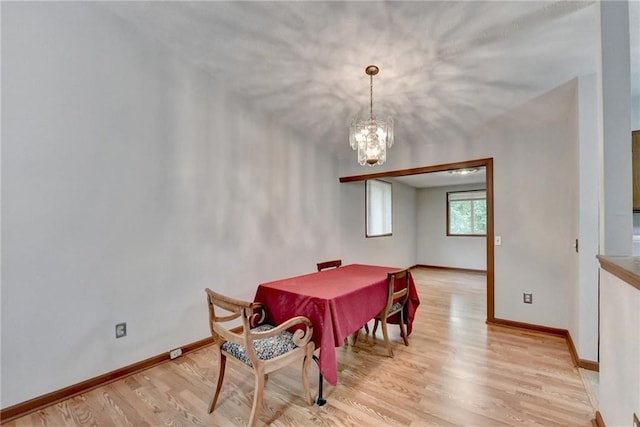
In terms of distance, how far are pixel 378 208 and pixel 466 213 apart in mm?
2692

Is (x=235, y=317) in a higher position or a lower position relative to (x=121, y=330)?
higher

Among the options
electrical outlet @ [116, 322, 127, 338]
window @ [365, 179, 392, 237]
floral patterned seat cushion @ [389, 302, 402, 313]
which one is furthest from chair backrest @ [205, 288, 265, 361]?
window @ [365, 179, 392, 237]

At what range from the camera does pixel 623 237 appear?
5.35 feet

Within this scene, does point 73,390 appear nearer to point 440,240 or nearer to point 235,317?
point 235,317

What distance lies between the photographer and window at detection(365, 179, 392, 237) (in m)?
5.67

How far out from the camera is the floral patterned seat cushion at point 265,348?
1776 mm

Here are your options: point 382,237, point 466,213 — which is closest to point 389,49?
point 382,237

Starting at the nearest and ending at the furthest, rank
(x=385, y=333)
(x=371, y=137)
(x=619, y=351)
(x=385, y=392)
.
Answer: (x=619, y=351), (x=385, y=392), (x=371, y=137), (x=385, y=333)

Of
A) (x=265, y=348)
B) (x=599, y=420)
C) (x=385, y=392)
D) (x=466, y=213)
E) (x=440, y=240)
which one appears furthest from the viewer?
(x=440, y=240)

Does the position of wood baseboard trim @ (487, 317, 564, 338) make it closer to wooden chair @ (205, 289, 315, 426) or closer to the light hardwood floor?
the light hardwood floor

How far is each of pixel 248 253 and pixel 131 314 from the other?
130 cm

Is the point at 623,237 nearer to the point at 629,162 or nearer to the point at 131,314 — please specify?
the point at 629,162

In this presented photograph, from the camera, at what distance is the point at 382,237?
600cm

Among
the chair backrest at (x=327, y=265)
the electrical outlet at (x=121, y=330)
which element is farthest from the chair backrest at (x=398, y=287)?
the electrical outlet at (x=121, y=330)
